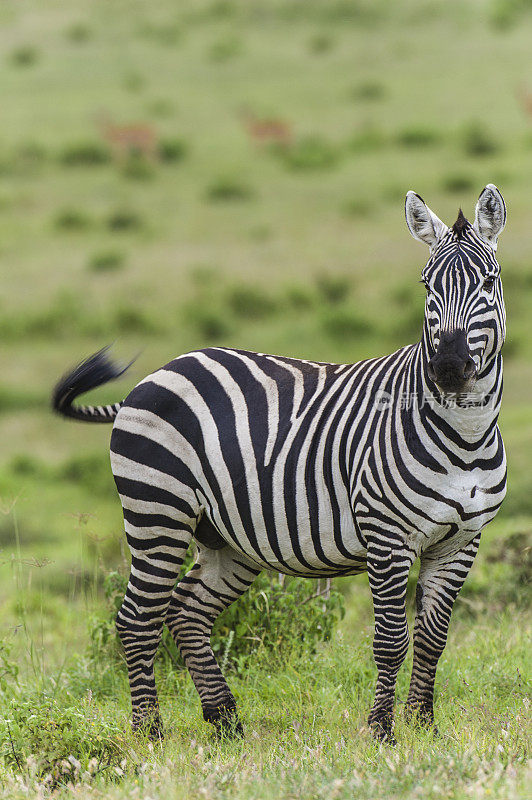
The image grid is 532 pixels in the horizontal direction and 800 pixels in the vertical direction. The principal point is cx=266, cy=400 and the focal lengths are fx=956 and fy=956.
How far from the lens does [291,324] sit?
16.1 m

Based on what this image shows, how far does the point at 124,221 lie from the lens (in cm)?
1920

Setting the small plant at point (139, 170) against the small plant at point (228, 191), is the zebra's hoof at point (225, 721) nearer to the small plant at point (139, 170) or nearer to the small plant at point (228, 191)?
the small plant at point (228, 191)

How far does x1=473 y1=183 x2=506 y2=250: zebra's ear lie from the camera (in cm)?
441

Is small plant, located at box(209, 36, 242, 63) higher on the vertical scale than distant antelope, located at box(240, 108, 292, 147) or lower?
higher

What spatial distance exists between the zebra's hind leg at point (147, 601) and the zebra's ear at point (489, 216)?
2.16 metres

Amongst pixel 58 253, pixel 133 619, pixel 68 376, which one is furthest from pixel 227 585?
pixel 58 253

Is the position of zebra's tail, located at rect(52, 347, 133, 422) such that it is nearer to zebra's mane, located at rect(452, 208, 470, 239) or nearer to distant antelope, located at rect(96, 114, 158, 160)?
zebra's mane, located at rect(452, 208, 470, 239)

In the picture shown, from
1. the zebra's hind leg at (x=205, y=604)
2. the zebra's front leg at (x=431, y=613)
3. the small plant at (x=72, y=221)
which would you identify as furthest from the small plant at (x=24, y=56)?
the zebra's front leg at (x=431, y=613)

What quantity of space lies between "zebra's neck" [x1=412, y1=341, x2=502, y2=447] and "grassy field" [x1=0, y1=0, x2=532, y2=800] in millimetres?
1347

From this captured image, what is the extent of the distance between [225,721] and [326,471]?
4.98 feet

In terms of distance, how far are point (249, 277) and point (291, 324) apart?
1620 mm

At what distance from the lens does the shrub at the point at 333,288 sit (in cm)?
1672

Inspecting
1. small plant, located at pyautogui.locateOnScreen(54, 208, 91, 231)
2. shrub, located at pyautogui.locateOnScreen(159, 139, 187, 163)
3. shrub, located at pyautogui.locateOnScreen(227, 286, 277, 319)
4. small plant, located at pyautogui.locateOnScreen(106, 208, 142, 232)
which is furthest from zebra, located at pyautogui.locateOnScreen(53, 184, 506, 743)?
shrub, located at pyautogui.locateOnScreen(159, 139, 187, 163)

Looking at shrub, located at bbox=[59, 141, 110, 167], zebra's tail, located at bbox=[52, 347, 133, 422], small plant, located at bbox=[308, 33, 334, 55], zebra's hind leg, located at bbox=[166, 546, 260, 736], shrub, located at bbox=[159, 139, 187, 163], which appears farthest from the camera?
small plant, located at bbox=[308, 33, 334, 55]
